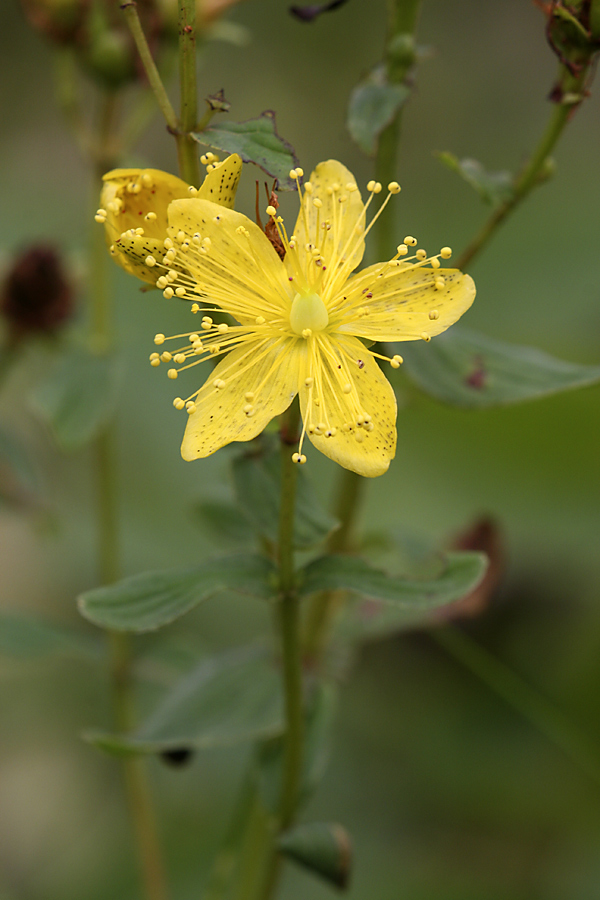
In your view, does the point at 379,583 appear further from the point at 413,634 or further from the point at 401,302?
the point at 413,634

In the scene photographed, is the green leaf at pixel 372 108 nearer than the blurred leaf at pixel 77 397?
Yes

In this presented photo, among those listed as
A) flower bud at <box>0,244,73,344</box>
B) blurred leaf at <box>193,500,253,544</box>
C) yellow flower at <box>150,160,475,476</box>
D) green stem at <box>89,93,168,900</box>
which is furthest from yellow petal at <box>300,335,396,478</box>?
flower bud at <box>0,244,73,344</box>

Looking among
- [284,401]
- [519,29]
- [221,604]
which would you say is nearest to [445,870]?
[221,604]

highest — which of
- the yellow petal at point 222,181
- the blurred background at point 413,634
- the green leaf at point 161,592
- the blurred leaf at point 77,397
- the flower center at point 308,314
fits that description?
the yellow petal at point 222,181

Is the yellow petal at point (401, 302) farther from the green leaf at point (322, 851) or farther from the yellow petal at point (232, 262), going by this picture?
the green leaf at point (322, 851)

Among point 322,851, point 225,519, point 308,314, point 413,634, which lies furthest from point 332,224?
point 413,634

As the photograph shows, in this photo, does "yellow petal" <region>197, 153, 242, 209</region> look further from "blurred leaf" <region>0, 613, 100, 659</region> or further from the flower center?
"blurred leaf" <region>0, 613, 100, 659</region>

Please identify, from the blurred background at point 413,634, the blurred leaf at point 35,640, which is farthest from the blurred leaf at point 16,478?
the blurred leaf at point 35,640

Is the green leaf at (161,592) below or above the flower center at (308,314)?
below
